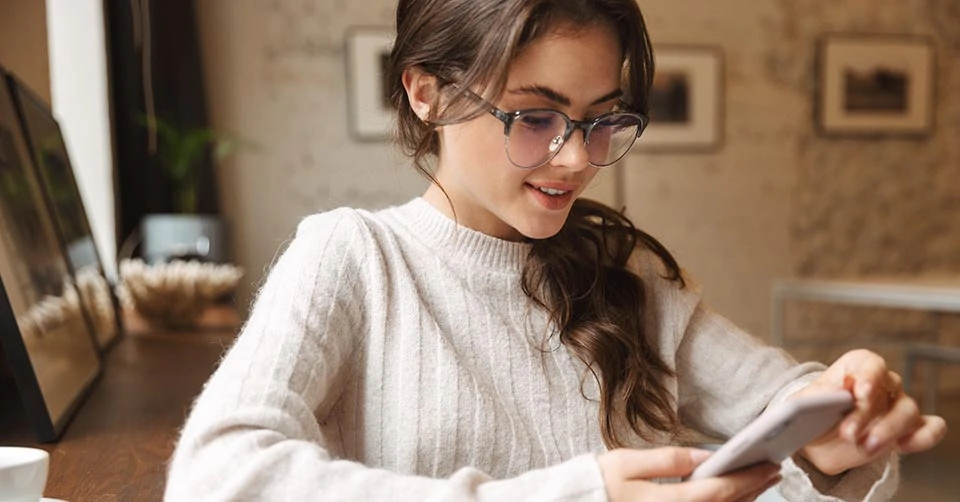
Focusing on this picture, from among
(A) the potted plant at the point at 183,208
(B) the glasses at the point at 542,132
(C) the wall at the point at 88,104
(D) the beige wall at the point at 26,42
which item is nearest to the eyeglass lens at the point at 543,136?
(B) the glasses at the point at 542,132

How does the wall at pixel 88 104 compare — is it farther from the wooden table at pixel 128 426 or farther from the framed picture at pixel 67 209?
the wooden table at pixel 128 426

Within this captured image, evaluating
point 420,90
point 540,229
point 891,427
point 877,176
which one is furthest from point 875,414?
point 877,176

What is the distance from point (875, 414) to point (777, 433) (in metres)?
0.24

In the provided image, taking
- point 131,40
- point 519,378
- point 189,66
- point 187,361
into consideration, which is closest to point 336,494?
point 519,378

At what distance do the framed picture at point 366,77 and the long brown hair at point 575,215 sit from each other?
2.93 meters

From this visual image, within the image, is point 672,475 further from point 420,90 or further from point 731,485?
point 420,90

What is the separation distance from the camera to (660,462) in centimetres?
74

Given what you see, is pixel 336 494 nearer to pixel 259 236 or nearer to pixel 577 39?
pixel 577 39

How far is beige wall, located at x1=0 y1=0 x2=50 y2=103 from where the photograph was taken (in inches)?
63.5

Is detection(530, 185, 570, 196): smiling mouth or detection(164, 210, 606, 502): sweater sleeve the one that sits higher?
detection(530, 185, 570, 196): smiling mouth

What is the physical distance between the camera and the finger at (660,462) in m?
0.74

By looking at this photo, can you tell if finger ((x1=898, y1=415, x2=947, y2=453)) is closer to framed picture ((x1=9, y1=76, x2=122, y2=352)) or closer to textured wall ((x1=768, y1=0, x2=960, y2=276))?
framed picture ((x1=9, y1=76, x2=122, y2=352))

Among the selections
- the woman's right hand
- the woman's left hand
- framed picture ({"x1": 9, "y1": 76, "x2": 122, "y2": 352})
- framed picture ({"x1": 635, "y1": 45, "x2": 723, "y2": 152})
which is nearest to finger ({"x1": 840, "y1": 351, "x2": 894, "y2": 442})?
the woman's left hand

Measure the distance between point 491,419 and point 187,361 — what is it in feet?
3.51
